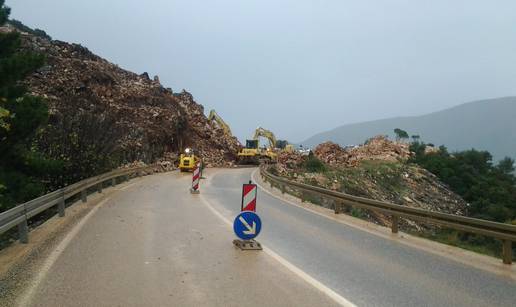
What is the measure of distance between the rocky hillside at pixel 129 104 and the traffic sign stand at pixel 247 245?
2237 centimetres

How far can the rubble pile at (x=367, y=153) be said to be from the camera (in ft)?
167

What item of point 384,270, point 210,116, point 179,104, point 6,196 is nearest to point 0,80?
point 6,196

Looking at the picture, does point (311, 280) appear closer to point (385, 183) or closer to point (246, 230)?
point (246, 230)

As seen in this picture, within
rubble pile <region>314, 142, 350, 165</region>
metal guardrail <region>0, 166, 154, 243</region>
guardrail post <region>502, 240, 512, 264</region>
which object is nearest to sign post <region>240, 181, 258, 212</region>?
metal guardrail <region>0, 166, 154, 243</region>

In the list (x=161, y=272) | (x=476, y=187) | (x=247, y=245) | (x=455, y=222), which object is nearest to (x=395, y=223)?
(x=455, y=222)

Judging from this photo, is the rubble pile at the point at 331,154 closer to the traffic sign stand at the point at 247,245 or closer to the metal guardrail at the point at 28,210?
the metal guardrail at the point at 28,210

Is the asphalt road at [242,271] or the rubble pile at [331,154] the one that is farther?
the rubble pile at [331,154]

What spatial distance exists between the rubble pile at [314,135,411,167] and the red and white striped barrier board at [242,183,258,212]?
38.8 metres

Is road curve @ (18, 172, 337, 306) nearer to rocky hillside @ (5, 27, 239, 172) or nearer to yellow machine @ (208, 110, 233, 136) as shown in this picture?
rocky hillside @ (5, 27, 239, 172)

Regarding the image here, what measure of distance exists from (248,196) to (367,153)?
45.5 metres

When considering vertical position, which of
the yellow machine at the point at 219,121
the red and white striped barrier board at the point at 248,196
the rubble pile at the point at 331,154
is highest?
the yellow machine at the point at 219,121

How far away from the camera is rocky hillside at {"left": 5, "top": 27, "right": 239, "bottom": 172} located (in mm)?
41094

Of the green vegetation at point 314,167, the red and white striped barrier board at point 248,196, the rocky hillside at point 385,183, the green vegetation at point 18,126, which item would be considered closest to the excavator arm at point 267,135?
the rocky hillside at point 385,183

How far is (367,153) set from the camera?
5366 cm
